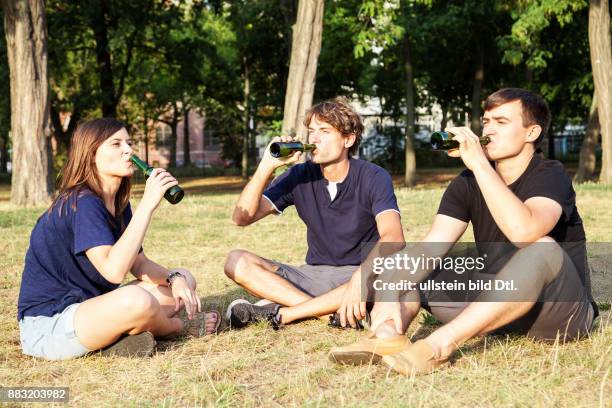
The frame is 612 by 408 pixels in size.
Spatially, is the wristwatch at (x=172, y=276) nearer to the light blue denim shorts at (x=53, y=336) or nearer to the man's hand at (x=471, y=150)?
the light blue denim shorts at (x=53, y=336)

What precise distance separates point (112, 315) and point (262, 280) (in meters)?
1.35

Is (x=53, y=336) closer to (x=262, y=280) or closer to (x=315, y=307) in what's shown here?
(x=262, y=280)

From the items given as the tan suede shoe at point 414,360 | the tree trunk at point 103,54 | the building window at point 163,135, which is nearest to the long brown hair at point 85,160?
the tan suede shoe at point 414,360

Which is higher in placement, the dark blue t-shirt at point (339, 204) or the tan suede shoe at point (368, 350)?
the dark blue t-shirt at point (339, 204)

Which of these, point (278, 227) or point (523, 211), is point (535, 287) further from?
point (278, 227)

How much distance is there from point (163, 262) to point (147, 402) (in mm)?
4943

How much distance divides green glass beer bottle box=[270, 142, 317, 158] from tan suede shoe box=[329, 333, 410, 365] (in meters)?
1.49

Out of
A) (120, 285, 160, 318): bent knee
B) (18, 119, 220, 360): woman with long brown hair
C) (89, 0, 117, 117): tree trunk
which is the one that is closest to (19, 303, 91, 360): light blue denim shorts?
(18, 119, 220, 360): woman with long brown hair

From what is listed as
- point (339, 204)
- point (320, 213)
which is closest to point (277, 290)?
point (320, 213)

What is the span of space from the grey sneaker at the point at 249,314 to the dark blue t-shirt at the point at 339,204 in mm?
505

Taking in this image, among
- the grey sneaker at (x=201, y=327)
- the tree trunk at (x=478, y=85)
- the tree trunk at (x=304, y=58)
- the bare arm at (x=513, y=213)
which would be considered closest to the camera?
the bare arm at (x=513, y=213)

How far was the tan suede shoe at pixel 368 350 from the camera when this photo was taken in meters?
3.97

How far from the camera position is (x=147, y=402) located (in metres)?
3.54

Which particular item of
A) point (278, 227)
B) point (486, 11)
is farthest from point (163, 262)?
point (486, 11)
